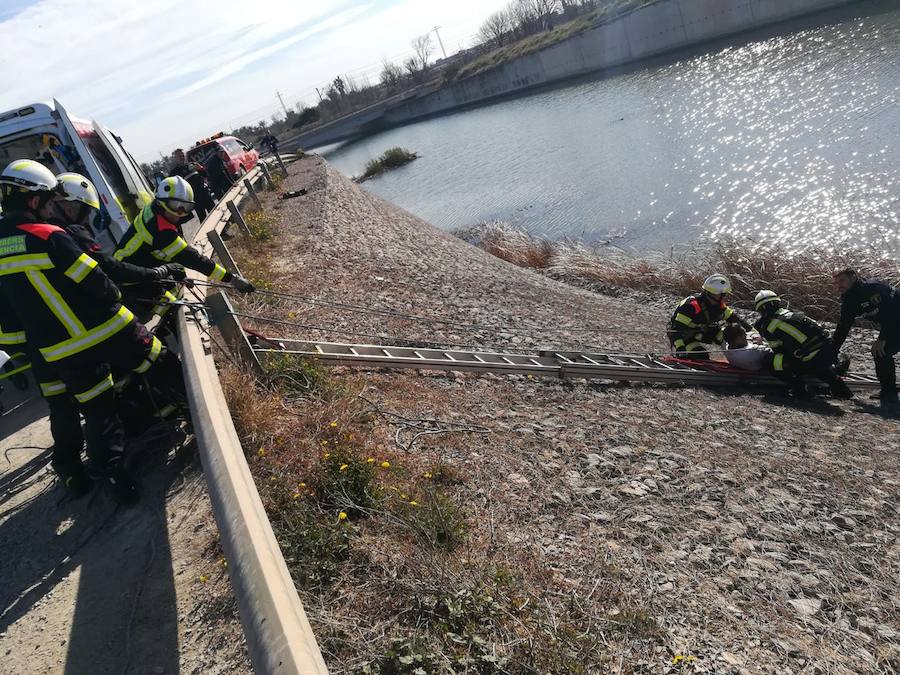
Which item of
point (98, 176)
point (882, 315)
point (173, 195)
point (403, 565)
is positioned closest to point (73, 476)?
point (173, 195)

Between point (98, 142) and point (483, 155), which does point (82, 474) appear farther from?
point (483, 155)

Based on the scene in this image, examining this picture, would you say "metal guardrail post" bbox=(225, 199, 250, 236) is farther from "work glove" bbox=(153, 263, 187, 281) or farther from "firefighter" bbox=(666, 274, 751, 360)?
"firefighter" bbox=(666, 274, 751, 360)

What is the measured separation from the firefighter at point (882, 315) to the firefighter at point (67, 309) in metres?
7.79

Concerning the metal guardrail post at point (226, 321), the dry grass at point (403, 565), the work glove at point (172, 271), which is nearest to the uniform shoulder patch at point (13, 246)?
the work glove at point (172, 271)

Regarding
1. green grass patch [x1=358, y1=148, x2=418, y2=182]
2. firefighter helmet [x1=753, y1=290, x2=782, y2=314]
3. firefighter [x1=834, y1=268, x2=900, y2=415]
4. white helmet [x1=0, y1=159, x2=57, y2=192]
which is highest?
white helmet [x1=0, y1=159, x2=57, y2=192]

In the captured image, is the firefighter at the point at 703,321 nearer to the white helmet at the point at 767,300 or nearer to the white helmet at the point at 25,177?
the white helmet at the point at 767,300

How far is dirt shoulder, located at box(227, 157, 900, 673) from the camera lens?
9.71 ft

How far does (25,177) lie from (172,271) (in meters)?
1.30

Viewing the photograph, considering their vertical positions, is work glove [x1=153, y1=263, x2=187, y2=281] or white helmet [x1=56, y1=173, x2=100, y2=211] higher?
white helmet [x1=56, y1=173, x2=100, y2=211]

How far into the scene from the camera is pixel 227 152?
18.0 m

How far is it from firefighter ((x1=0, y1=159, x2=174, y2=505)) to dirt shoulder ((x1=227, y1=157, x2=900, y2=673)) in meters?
1.13

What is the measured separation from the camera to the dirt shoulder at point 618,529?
2961 mm

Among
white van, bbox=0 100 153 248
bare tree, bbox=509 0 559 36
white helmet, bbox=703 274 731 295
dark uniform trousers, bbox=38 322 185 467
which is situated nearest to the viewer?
dark uniform trousers, bbox=38 322 185 467

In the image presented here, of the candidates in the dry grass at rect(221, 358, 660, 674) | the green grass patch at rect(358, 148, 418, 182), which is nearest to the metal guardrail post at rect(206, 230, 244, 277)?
the dry grass at rect(221, 358, 660, 674)
